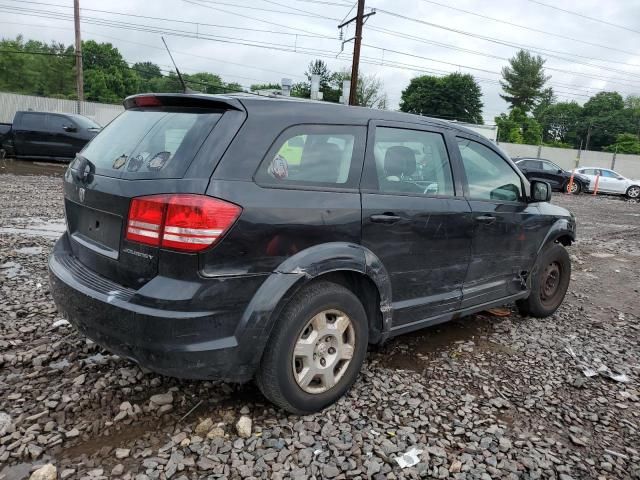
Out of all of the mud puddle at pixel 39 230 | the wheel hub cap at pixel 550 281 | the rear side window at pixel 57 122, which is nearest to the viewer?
the wheel hub cap at pixel 550 281

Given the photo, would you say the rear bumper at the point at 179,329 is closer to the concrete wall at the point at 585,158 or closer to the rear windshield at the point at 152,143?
the rear windshield at the point at 152,143

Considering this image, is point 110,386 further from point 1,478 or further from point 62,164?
point 62,164

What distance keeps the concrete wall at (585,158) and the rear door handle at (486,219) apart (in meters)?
37.1

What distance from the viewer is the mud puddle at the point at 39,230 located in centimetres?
645

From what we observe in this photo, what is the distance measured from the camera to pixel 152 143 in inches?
102

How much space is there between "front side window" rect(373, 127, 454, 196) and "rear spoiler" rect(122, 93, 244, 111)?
3.12 feet

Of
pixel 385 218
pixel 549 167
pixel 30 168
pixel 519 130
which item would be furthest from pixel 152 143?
pixel 519 130

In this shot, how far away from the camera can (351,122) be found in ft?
9.61

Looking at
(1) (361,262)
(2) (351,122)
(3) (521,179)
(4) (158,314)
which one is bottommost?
(4) (158,314)

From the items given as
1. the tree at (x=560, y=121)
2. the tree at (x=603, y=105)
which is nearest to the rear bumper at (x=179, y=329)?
the tree at (x=560, y=121)

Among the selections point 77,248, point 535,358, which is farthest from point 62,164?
point 535,358

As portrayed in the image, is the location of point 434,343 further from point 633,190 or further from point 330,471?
point 633,190

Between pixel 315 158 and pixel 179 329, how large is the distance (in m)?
1.17

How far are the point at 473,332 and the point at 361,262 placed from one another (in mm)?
1971
